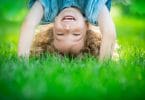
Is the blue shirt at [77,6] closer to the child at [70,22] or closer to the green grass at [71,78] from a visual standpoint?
the child at [70,22]

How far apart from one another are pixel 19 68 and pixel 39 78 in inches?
13.7


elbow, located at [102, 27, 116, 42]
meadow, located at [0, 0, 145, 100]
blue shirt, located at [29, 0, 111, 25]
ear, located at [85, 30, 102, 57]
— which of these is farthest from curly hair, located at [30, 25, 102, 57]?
elbow, located at [102, 27, 116, 42]

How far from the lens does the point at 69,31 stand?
4750 mm

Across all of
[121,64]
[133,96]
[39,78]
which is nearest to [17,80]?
[39,78]

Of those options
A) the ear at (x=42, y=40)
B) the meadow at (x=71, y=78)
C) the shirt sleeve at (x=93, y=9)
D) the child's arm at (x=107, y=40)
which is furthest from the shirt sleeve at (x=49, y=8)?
the child's arm at (x=107, y=40)

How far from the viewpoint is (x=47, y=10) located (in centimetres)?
501

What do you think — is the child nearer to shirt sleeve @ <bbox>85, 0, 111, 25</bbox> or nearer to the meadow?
shirt sleeve @ <bbox>85, 0, 111, 25</bbox>

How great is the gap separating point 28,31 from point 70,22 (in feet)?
1.12

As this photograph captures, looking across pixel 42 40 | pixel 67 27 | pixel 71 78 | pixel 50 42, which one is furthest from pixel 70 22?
pixel 71 78

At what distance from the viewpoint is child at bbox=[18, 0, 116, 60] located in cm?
470

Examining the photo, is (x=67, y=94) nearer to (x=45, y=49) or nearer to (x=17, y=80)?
(x=17, y=80)

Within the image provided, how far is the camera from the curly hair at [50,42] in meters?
5.02

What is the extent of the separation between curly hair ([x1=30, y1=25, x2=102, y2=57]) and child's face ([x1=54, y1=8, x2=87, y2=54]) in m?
0.10

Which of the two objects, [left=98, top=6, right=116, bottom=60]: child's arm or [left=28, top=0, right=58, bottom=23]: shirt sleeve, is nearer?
[left=98, top=6, right=116, bottom=60]: child's arm
